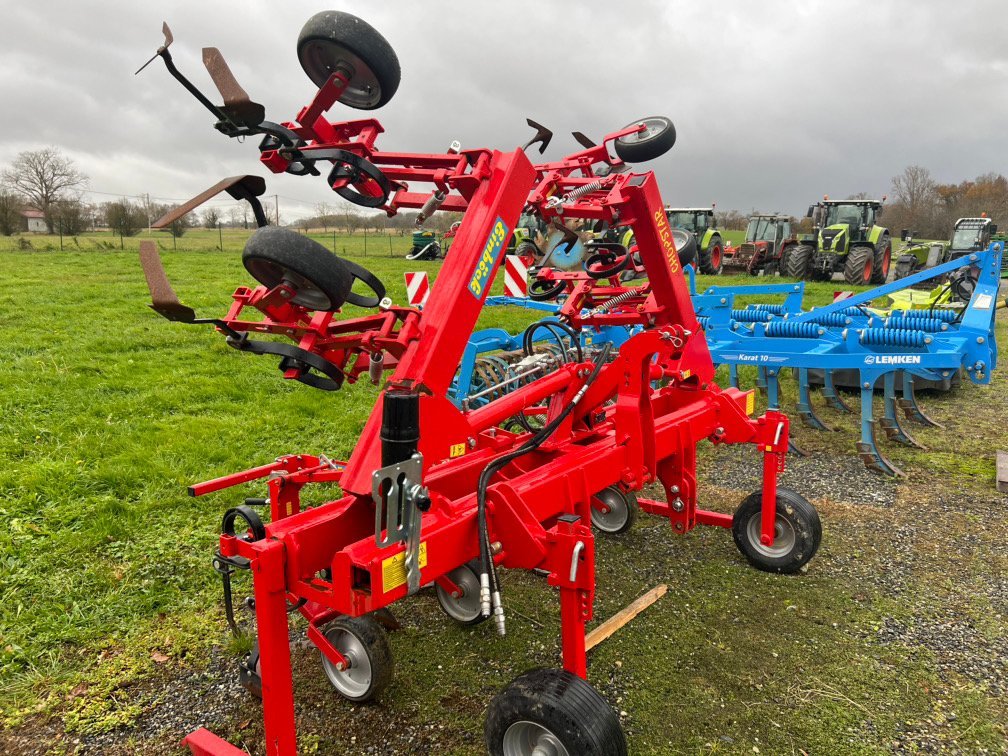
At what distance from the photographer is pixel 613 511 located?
14.8ft

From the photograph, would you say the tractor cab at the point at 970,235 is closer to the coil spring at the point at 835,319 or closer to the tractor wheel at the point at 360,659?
the coil spring at the point at 835,319

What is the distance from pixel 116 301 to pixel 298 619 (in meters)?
11.6

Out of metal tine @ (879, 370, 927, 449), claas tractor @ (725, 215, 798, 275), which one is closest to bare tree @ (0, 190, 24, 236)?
claas tractor @ (725, 215, 798, 275)

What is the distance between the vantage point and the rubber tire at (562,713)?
2068 mm

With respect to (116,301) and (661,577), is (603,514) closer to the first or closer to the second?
(661,577)

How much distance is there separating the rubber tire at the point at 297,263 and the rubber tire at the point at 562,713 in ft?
4.79

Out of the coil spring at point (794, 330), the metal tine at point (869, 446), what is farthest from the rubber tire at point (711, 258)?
the metal tine at point (869, 446)

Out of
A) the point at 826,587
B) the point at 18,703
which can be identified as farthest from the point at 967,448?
the point at 18,703

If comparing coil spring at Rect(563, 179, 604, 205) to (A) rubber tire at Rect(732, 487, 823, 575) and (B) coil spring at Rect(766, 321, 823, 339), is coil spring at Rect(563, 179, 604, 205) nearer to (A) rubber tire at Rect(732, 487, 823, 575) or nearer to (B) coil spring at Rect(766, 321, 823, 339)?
(A) rubber tire at Rect(732, 487, 823, 575)

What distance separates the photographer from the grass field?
2.71 metres

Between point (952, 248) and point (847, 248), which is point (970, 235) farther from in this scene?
point (847, 248)

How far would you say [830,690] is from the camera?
2896 mm

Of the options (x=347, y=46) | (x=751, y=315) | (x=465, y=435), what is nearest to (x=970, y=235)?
(x=751, y=315)

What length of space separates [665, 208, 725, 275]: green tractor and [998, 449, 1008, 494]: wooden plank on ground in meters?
16.5
